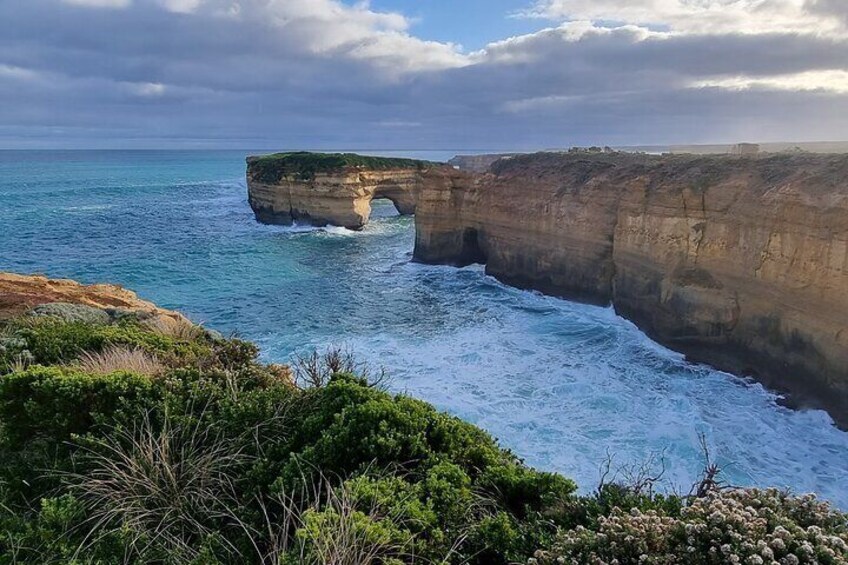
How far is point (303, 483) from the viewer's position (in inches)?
189

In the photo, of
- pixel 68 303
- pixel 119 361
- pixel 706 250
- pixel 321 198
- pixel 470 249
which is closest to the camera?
pixel 119 361

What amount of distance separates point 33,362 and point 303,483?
222 inches

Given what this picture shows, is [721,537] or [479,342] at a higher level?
[721,537]

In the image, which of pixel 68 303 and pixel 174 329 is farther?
pixel 68 303

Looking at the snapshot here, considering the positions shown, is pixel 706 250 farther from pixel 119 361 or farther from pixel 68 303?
pixel 68 303

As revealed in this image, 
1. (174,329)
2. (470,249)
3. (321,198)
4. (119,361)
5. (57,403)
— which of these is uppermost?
(321,198)

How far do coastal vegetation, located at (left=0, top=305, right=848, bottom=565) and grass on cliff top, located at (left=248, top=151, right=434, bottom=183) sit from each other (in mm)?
39051

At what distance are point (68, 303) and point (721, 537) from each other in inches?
539

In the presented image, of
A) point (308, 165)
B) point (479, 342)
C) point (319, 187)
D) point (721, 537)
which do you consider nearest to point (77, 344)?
point (721, 537)

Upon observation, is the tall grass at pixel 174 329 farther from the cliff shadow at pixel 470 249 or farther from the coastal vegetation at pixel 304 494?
the cliff shadow at pixel 470 249

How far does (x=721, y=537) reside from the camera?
11.0ft

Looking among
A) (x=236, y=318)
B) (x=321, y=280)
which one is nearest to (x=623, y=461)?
(x=236, y=318)

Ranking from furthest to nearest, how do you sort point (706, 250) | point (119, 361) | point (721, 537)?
point (706, 250) → point (119, 361) → point (721, 537)

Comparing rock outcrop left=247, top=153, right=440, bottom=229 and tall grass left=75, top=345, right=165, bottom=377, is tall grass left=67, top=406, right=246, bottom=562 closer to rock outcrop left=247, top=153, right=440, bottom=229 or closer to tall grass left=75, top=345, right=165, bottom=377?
tall grass left=75, top=345, right=165, bottom=377
